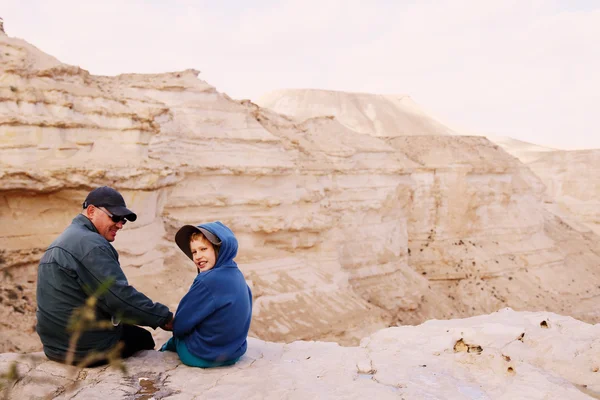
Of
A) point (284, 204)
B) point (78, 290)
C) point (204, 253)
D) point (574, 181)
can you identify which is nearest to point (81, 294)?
point (78, 290)

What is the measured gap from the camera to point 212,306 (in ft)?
12.6

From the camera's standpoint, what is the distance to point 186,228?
3.99m

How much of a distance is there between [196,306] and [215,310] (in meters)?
0.16

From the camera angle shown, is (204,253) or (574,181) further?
(574,181)

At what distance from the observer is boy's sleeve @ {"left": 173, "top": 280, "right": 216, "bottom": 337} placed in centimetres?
384

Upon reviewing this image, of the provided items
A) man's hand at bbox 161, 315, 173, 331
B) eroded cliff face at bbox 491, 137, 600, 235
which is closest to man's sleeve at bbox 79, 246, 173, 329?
man's hand at bbox 161, 315, 173, 331

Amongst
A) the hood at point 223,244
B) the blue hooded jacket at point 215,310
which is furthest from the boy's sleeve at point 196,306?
the hood at point 223,244

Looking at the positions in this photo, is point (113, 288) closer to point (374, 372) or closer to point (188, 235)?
point (188, 235)

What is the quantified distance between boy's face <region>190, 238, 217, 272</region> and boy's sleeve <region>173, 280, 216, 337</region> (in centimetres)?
19

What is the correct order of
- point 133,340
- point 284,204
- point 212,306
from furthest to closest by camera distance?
point 284,204
point 133,340
point 212,306

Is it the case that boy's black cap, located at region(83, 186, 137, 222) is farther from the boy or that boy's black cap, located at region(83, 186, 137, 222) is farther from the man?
the boy

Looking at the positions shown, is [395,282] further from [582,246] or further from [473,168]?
[582,246]

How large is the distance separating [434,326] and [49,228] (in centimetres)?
801

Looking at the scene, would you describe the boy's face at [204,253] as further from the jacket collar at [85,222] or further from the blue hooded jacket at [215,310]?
the jacket collar at [85,222]
